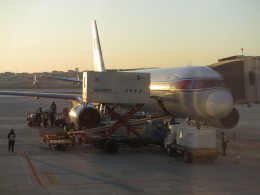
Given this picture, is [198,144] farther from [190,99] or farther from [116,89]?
[116,89]

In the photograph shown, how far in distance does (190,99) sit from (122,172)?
6.32m

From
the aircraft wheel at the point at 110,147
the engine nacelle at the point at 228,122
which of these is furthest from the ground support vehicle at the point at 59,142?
the engine nacelle at the point at 228,122

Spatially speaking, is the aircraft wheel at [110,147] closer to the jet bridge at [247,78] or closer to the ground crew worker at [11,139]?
the ground crew worker at [11,139]

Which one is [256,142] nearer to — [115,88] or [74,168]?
[115,88]

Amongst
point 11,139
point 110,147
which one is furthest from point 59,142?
point 110,147

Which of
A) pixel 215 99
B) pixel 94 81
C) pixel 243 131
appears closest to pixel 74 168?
pixel 94 81

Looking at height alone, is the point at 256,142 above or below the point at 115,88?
below

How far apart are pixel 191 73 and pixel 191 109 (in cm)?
210

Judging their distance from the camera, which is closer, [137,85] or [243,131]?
[137,85]

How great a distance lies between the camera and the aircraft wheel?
811 inches

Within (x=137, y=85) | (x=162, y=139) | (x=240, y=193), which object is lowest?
(x=240, y=193)

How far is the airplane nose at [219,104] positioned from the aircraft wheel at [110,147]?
205 inches

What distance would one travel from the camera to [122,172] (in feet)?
53.2

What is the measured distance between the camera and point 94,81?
2158cm
